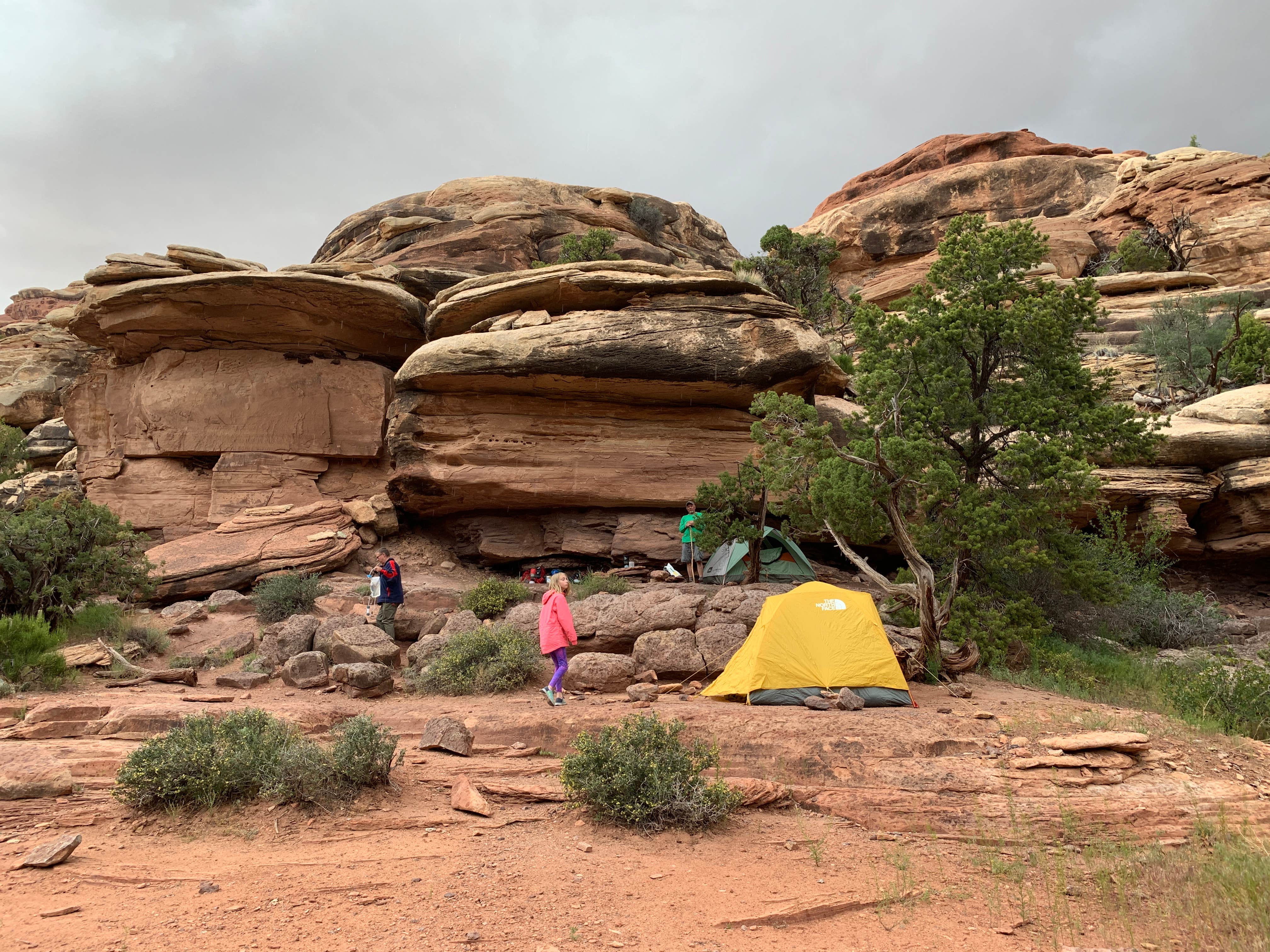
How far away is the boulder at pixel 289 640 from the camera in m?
12.0

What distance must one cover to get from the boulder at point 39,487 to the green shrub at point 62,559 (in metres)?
7.78

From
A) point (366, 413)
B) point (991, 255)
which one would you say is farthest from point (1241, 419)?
point (366, 413)

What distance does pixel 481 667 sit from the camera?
10.6 meters

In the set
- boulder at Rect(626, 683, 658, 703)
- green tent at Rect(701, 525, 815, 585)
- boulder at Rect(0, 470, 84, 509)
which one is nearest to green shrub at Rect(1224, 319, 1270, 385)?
green tent at Rect(701, 525, 815, 585)

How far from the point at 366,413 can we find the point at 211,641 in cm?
918

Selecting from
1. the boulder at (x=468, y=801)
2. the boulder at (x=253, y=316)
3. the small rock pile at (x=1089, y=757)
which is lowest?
the small rock pile at (x=1089, y=757)

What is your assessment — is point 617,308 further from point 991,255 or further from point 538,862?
point 538,862

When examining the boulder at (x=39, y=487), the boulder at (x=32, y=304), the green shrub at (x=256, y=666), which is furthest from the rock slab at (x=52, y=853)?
the boulder at (x=32, y=304)

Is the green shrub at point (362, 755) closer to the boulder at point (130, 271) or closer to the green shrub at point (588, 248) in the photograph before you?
the boulder at point (130, 271)

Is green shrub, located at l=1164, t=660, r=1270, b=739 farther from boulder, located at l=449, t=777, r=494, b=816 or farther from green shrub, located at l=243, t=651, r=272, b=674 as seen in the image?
green shrub, located at l=243, t=651, r=272, b=674

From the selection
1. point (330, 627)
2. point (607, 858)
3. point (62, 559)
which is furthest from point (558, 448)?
point (607, 858)

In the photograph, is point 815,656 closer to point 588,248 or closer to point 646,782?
point 646,782

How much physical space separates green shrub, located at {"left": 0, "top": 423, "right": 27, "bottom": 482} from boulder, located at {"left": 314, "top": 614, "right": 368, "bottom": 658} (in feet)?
64.1

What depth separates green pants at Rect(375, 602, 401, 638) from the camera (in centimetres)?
1308
